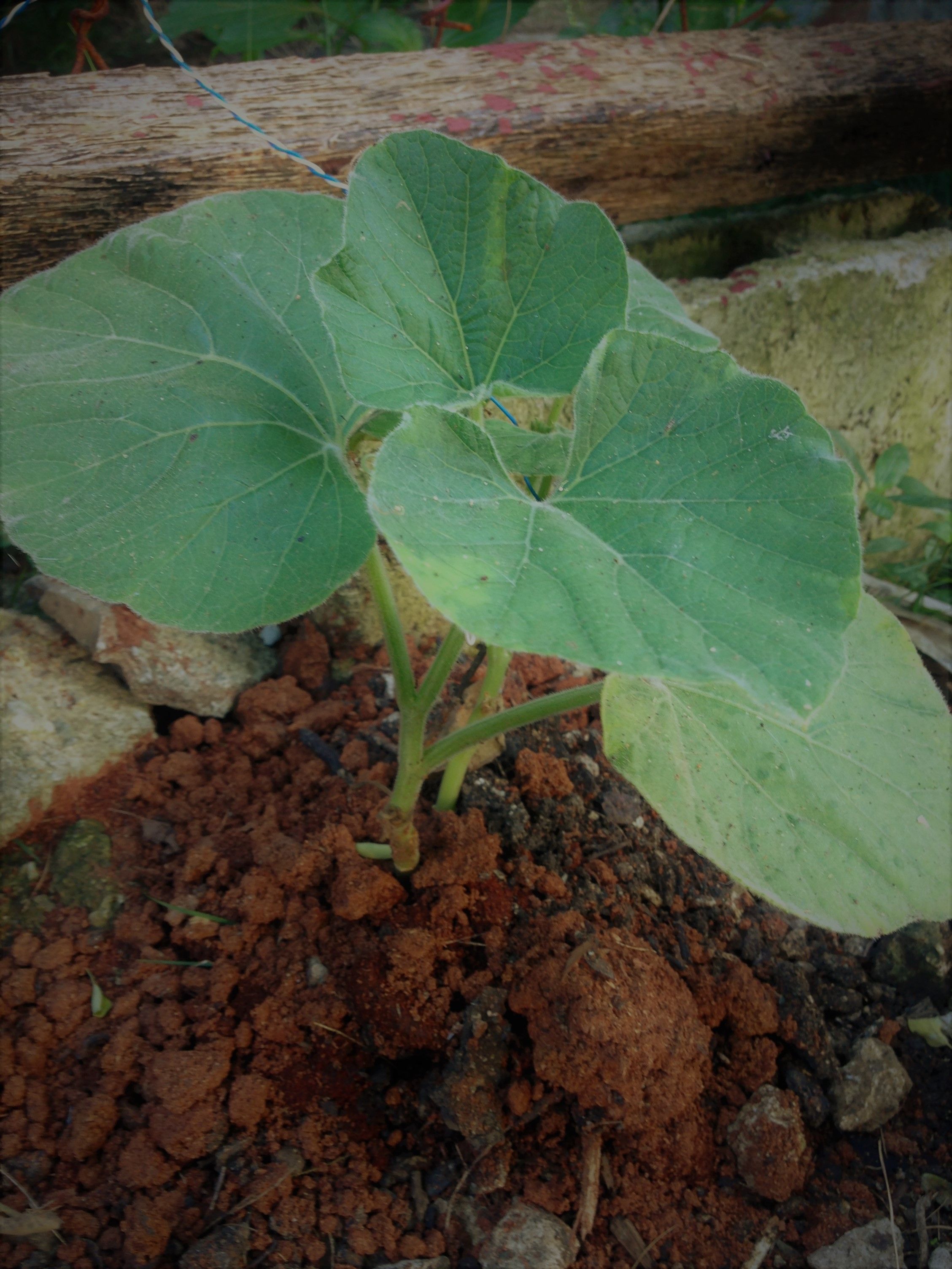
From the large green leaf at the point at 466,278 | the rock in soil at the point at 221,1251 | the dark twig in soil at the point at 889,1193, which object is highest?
the large green leaf at the point at 466,278

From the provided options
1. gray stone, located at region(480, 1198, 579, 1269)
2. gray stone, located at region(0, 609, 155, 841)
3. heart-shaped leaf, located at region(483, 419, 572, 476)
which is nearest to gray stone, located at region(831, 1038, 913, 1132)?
gray stone, located at region(480, 1198, 579, 1269)

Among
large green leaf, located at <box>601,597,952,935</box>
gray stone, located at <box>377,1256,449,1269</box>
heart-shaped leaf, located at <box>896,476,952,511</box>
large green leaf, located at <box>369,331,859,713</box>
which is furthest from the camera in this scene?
heart-shaped leaf, located at <box>896,476,952,511</box>

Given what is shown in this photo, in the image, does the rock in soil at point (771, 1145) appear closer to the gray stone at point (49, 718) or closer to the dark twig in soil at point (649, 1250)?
the dark twig in soil at point (649, 1250)

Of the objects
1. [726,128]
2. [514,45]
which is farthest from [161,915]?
[726,128]

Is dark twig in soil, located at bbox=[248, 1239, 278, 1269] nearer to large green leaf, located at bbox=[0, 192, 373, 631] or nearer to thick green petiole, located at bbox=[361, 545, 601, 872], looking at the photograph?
thick green petiole, located at bbox=[361, 545, 601, 872]

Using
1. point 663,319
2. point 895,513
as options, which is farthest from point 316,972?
point 895,513

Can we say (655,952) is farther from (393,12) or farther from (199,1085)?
(393,12)

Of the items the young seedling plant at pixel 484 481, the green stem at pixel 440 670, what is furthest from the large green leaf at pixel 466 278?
the green stem at pixel 440 670
